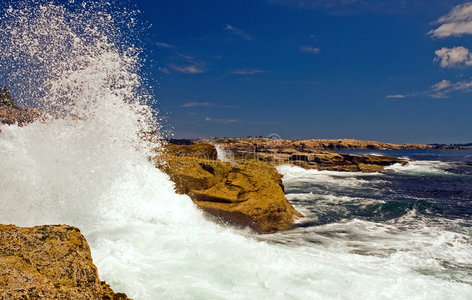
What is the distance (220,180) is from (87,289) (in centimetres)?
914

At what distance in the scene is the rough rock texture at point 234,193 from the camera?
9531 millimetres

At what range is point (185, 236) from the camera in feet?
20.9

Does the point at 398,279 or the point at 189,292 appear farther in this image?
the point at 398,279

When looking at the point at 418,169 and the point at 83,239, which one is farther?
the point at 418,169

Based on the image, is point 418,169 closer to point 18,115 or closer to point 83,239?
point 18,115

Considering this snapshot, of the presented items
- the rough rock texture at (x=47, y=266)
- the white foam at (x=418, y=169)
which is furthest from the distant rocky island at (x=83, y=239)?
the white foam at (x=418, y=169)

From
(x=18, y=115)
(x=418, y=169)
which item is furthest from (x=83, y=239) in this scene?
(x=418, y=169)

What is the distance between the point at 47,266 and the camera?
3.28 m

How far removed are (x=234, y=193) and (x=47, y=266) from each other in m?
7.57

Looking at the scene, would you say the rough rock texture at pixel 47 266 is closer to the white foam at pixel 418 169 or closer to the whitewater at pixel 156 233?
the whitewater at pixel 156 233

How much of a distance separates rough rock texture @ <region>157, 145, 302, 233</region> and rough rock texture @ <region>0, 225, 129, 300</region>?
611cm

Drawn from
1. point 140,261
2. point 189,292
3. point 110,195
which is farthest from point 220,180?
point 189,292

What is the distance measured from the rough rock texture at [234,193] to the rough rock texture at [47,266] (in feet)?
20.0

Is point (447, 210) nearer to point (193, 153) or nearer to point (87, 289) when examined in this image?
point (193, 153)
